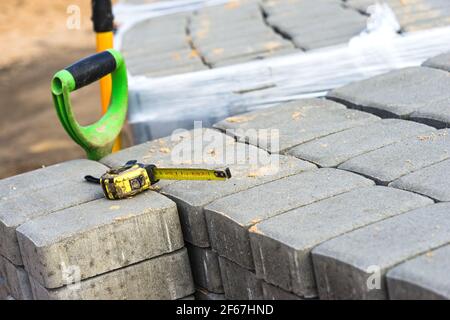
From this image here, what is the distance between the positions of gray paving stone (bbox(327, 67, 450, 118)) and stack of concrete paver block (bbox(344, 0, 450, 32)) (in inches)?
30.7

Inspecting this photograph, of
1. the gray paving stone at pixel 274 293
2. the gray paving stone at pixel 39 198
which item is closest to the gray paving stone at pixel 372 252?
the gray paving stone at pixel 274 293

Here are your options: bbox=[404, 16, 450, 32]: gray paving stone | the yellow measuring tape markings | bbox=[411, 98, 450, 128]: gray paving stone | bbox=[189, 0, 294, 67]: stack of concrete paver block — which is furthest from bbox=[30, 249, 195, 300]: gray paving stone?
bbox=[404, 16, 450, 32]: gray paving stone

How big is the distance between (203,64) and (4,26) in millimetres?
Answer: 5325

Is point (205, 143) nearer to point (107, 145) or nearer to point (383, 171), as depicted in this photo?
point (107, 145)

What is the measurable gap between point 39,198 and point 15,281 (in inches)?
11.2

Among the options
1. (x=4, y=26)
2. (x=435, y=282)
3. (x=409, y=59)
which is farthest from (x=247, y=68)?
(x=4, y=26)

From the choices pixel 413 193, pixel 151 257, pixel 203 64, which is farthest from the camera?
pixel 203 64

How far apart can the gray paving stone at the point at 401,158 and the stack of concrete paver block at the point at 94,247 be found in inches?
23.6

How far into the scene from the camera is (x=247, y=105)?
4203mm

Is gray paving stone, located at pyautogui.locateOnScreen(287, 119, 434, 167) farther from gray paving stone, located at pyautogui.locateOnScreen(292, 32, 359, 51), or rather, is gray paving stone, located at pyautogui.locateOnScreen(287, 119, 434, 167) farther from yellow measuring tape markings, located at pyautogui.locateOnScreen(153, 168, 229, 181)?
gray paving stone, located at pyautogui.locateOnScreen(292, 32, 359, 51)

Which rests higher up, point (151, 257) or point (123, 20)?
point (123, 20)

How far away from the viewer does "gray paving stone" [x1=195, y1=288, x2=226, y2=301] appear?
111 inches

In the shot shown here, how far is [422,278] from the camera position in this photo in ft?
6.81

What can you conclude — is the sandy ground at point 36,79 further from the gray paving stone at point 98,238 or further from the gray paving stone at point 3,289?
the gray paving stone at point 98,238
